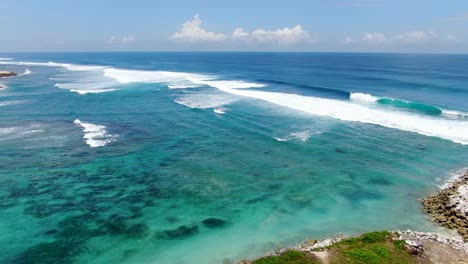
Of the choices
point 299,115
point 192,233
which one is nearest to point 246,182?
point 192,233

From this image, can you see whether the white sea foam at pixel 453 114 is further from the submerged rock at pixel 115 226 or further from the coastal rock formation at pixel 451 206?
the submerged rock at pixel 115 226

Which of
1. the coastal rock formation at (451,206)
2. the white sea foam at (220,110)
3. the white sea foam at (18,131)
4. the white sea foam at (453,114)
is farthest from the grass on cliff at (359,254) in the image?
the white sea foam at (453,114)

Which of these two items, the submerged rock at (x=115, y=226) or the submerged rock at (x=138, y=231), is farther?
the submerged rock at (x=115, y=226)

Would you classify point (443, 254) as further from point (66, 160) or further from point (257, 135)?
point (66, 160)

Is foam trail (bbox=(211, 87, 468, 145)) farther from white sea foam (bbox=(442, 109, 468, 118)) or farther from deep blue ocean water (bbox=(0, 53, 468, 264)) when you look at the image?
white sea foam (bbox=(442, 109, 468, 118))

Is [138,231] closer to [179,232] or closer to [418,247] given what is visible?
[179,232]

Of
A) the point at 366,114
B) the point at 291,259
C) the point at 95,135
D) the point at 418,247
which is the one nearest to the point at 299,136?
the point at 366,114
